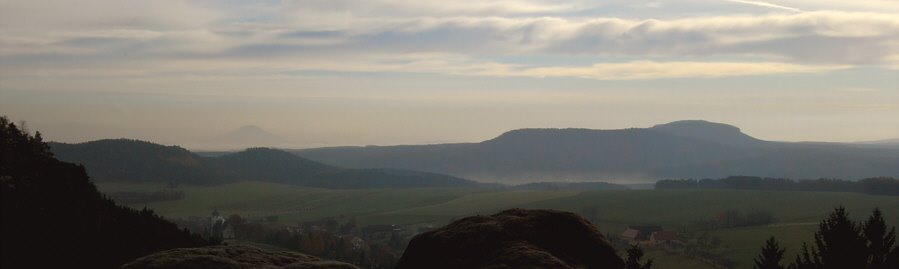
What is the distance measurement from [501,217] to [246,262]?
7.44 metres

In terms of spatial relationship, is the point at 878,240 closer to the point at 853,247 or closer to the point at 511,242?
the point at 853,247

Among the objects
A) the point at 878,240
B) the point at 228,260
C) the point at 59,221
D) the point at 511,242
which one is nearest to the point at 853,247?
the point at 878,240

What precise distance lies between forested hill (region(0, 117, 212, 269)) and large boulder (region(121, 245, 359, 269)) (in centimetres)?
3160

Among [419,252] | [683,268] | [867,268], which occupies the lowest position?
[683,268]

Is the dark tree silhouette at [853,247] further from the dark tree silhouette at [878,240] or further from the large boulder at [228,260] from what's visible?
the large boulder at [228,260]

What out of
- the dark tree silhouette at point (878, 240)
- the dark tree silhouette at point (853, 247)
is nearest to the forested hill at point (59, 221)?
the dark tree silhouette at point (853, 247)

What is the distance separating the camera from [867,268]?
4247 cm

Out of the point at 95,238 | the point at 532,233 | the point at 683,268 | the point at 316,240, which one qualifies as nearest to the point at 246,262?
the point at 532,233

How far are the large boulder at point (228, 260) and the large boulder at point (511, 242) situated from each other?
4125 mm

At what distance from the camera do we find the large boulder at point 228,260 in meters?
15.7

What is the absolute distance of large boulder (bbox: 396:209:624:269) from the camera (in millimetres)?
19531

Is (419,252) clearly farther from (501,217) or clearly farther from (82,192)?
(82,192)

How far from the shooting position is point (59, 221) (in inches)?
2258

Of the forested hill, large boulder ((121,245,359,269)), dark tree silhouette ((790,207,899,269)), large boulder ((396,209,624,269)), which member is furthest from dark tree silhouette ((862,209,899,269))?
the forested hill
